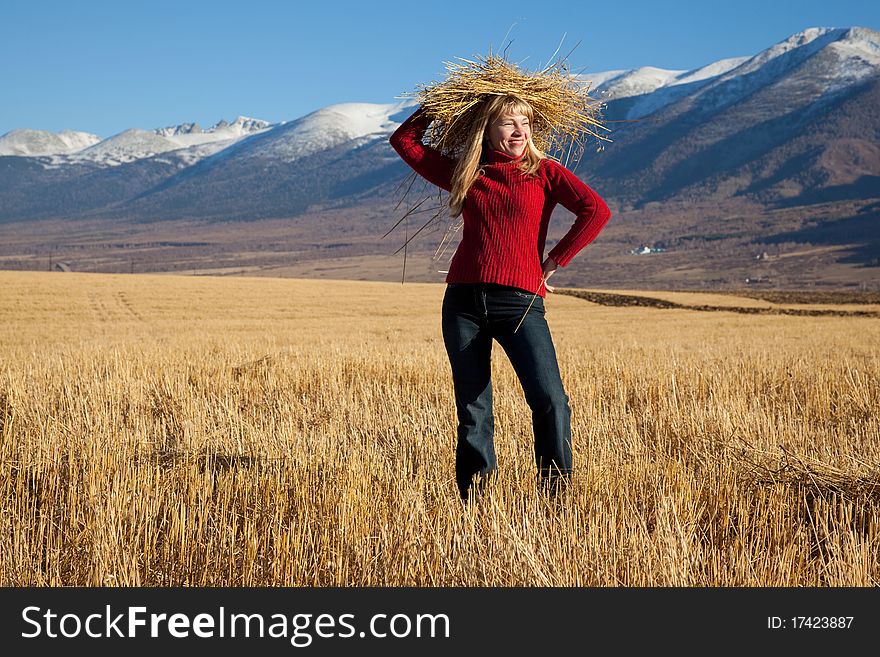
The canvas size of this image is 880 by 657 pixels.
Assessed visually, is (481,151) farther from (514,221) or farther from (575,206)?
(575,206)

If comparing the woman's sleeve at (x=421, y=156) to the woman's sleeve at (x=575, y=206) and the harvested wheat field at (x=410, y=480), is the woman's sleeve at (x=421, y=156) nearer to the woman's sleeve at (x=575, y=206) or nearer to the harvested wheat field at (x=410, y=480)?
the woman's sleeve at (x=575, y=206)

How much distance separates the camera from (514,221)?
416cm

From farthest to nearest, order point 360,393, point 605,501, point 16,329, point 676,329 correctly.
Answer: point 676,329 < point 16,329 < point 360,393 < point 605,501

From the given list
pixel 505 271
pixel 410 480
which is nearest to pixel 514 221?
pixel 505 271

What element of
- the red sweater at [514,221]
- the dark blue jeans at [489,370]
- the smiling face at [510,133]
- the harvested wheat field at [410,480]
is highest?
the smiling face at [510,133]

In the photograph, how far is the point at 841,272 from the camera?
137m

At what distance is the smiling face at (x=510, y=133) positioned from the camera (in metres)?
4.27

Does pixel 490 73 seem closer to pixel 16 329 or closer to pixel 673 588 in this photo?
pixel 673 588

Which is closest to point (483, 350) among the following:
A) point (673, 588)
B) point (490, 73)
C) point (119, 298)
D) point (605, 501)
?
point (605, 501)

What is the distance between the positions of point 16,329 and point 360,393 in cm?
2021

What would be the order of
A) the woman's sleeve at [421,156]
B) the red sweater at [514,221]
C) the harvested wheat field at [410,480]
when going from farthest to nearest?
the woman's sleeve at [421,156] < the red sweater at [514,221] < the harvested wheat field at [410,480]

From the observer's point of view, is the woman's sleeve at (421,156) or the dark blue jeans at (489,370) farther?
the woman's sleeve at (421,156)

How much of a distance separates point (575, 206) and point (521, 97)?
56cm

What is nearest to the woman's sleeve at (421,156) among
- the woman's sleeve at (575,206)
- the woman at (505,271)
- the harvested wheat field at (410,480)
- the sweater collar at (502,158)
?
the woman at (505,271)
